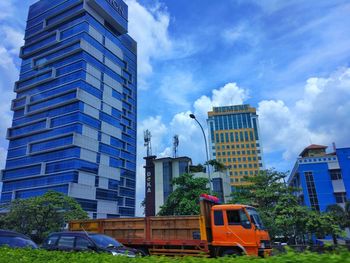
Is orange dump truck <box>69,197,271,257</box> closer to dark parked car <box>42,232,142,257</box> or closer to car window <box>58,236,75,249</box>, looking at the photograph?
dark parked car <box>42,232,142,257</box>

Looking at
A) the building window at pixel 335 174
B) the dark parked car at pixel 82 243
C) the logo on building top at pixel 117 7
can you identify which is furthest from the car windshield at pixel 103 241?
the logo on building top at pixel 117 7

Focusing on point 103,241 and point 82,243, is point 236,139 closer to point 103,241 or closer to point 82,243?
point 103,241

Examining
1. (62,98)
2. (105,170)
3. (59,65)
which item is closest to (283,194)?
(105,170)

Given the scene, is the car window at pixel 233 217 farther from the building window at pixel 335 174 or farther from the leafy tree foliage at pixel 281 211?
the building window at pixel 335 174

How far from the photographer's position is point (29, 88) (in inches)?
3452

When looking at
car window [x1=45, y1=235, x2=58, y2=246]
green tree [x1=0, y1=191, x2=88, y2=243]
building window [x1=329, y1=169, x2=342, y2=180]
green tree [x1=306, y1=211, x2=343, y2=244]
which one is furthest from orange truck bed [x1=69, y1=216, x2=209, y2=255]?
building window [x1=329, y1=169, x2=342, y2=180]

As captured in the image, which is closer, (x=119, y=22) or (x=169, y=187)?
(x=169, y=187)

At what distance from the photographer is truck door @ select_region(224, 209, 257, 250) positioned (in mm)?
12586

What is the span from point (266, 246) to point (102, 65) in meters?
83.0

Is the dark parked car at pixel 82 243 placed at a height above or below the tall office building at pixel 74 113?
below

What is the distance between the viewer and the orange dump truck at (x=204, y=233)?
12.8 m

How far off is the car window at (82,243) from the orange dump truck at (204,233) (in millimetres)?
3845

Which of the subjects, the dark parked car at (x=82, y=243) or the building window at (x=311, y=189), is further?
the building window at (x=311, y=189)

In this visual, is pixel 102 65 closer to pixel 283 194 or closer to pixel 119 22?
pixel 119 22
